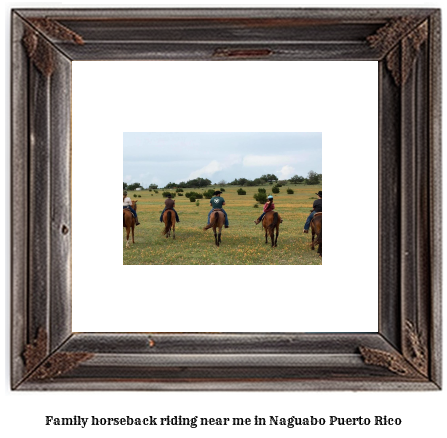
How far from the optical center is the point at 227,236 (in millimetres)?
2463

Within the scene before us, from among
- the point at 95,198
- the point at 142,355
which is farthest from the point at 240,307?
the point at 95,198

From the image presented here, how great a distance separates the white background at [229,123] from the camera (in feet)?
7.36

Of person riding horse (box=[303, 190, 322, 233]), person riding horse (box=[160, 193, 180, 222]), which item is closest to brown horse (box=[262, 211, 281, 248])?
person riding horse (box=[303, 190, 322, 233])

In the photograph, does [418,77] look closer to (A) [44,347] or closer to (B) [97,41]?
(B) [97,41]

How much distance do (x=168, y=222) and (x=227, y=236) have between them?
0.40 meters

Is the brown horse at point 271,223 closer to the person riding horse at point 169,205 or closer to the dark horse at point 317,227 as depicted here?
the dark horse at point 317,227

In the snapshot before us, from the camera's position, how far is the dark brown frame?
2125 mm

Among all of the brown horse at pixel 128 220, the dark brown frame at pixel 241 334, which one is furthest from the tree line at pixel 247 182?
the dark brown frame at pixel 241 334

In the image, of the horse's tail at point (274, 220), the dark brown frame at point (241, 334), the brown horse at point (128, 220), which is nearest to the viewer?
the dark brown frame at point (241, 334)

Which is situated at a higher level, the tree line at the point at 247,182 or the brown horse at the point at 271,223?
the tree line at the point at 247,182

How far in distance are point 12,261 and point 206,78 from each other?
5.09ft

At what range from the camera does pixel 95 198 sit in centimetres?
232

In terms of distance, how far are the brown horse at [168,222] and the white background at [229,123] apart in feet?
0.93

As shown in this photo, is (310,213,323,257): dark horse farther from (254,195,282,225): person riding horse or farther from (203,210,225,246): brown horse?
(203,210,225,246): brown horse
